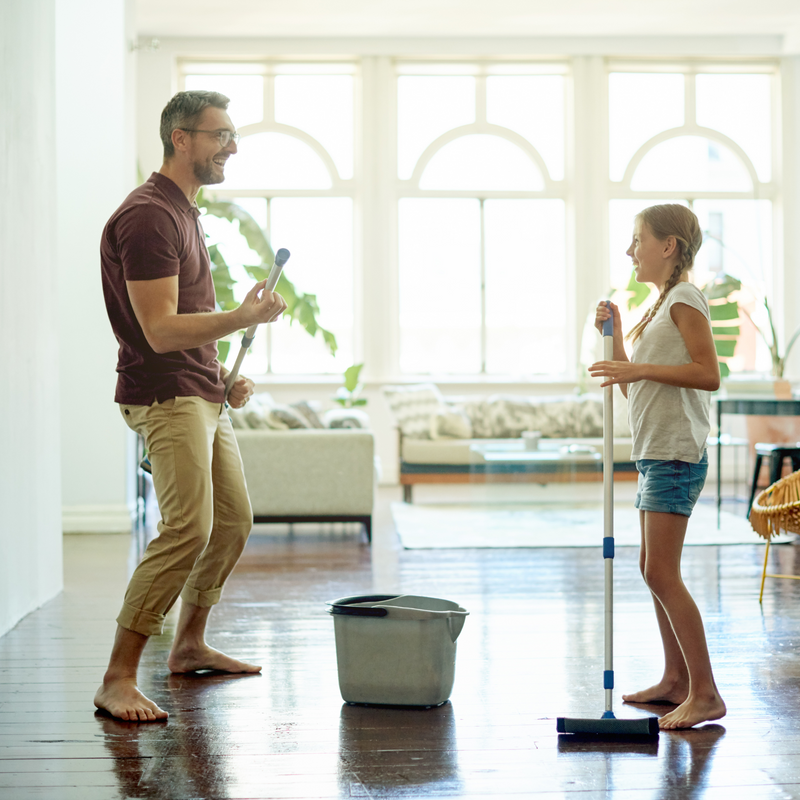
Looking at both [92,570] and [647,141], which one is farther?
[647,141]

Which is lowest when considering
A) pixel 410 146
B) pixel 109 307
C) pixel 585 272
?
pixel 109 307

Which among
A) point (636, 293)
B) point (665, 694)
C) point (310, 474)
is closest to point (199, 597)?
point (665, 694)

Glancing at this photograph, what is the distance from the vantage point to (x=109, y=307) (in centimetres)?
244

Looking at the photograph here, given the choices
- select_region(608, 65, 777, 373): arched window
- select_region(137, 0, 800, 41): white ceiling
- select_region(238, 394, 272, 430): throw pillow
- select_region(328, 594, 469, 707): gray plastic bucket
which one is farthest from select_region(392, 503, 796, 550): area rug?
select_region(137, 0, 800, 41): white ceiling

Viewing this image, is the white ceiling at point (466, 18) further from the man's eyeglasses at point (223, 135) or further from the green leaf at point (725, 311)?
the man's eyeglasses at point (223, 135)

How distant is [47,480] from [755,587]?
290 cm

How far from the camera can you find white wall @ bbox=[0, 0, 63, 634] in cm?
333

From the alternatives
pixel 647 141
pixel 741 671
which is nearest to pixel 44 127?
pixel 741 671

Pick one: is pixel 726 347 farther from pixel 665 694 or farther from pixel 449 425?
pixel 665 694

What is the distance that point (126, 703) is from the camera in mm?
2373

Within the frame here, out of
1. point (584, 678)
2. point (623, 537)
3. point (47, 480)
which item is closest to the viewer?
point (584, 678)

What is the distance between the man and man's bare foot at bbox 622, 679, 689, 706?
3.91 feet

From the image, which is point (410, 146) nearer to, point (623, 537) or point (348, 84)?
point (348, 84)

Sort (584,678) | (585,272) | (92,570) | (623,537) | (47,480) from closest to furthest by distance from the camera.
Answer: (584,678) < (47,480) < (92,570) < (623,537) < (585,272)
